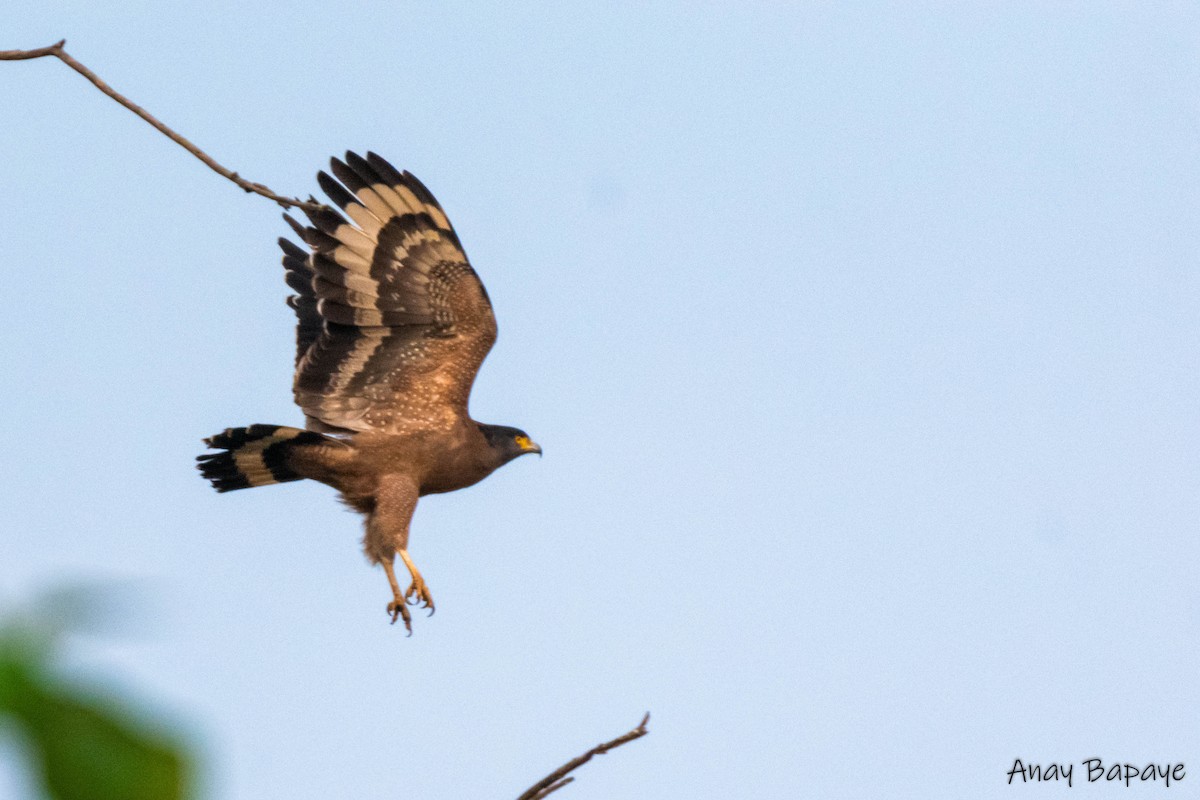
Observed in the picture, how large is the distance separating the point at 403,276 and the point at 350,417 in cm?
96

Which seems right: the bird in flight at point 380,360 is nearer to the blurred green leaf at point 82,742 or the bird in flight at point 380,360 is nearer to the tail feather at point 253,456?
the tail feather at point 253,456

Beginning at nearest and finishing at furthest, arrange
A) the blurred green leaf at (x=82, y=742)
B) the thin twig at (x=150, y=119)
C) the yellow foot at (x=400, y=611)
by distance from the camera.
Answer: the blurred green leaf at (x=82, y=742) → the thin twig at (x=150, y=119) → the yellow foot at (x=400, y=611)

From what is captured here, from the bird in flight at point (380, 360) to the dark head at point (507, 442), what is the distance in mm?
298

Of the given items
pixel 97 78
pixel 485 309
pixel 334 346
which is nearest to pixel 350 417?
pixel 334 346

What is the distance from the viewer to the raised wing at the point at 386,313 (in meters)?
8.91

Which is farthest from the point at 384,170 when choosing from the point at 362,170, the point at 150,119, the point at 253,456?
the point at 150,119

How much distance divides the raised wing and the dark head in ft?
1.24

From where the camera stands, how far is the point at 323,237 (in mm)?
8961

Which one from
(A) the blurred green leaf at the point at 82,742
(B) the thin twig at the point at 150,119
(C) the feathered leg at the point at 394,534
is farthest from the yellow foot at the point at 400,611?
(A) the blurred green leaf at the point at 82,742

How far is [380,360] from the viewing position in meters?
9.13

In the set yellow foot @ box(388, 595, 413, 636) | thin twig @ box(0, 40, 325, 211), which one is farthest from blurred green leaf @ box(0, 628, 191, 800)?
yellow foot @ box(388, 595, 413, 636)

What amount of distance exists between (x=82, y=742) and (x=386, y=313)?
28.2 feet

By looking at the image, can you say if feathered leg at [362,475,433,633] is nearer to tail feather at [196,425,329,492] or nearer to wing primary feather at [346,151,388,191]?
tail feather at [196,425,329,492]

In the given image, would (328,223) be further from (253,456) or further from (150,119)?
(150,119)
